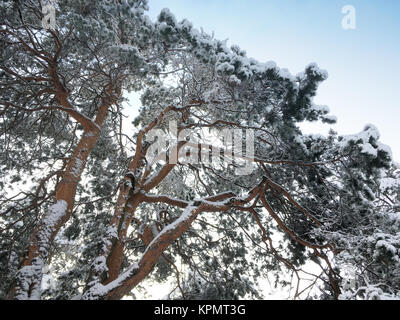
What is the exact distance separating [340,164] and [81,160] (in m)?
5.21

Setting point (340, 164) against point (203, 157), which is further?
point (203, 157)

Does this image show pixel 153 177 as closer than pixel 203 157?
Yes

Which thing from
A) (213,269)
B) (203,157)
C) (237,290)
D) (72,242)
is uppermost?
(203,157)

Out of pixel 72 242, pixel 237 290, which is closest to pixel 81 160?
pixel 72 242

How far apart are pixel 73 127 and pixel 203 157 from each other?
3.99 m

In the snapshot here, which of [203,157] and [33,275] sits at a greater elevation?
[203,157]

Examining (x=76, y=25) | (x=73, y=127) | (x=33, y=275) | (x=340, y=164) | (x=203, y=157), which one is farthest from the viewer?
(x=73, y=127)
